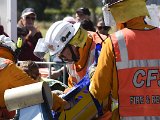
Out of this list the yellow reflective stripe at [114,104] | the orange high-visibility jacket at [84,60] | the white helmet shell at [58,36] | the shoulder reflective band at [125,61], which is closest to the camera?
the shoulder reflective band at [125,61]

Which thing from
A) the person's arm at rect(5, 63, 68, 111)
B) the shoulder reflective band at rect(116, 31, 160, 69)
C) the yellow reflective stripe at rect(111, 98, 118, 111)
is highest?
the shoulder reflective band at rect(116, 31, 160, 69)

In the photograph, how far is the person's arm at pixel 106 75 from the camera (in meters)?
3.77

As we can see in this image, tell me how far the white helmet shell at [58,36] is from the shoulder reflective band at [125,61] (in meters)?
1.03

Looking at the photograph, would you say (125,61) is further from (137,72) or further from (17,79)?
(17,79)

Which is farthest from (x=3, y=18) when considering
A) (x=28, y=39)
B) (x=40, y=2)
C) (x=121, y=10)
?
(x=40, y=2)

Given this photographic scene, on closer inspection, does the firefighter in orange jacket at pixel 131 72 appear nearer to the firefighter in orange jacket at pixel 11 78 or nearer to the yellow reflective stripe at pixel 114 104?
the yellow reflective stripe at pixel 114 104

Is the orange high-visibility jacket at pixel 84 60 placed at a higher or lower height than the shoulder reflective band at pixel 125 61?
lower

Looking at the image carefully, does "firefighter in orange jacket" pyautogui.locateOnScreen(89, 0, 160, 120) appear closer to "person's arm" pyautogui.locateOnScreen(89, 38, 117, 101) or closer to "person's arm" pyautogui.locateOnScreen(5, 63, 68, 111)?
"person's arm" pyautogui.locateOnScreen(89, 38, 117, 101)

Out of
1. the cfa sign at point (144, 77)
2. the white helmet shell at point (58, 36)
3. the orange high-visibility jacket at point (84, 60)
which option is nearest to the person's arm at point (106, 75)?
the cfa sign at point (144, 77)

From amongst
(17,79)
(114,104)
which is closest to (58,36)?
(17,79)

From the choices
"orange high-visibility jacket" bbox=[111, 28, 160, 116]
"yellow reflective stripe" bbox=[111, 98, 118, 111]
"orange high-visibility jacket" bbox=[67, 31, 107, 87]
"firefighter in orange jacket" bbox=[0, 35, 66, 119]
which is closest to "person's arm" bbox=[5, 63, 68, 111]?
"firefighter in orange jacket" bbox=[0, 35, 66, 119]

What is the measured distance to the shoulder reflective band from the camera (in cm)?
377

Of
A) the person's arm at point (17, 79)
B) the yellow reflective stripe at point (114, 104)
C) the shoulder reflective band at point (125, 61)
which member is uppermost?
the shoulder reflective band at point (125, 61)

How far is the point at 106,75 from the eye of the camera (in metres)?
3.78
